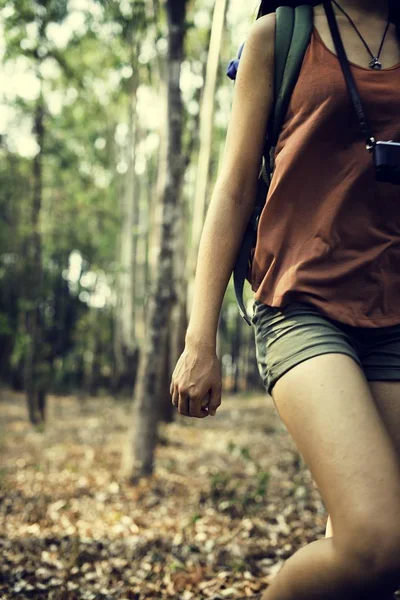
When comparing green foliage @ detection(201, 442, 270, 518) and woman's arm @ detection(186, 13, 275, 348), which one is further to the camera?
green foliage @ detection(201, 442, 270, 518)

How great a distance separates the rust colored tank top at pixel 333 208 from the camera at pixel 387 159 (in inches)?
2.6

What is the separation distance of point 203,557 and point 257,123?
3215 millimetres

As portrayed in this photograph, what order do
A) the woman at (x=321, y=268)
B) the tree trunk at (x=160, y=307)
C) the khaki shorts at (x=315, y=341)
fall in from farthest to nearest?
the tree trunk at (x=160, y=307) < the khaki shorts at (x=315, y=341) < the woman at (x=321, y=268)

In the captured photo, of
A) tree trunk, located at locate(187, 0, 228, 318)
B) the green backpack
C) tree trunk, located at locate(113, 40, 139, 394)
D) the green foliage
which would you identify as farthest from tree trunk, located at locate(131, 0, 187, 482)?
tree trunk, located at locate(113, 40, 139, 394)

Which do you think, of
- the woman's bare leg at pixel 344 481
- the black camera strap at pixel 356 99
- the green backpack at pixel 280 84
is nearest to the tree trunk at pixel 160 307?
the green backpack at pixel 280 84

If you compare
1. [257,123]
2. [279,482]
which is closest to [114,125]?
[279,482]

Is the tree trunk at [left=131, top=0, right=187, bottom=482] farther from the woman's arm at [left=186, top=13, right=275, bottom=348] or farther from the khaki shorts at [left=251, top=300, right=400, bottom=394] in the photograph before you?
the khaki shorts at [left=251, top=300, right=400, bottom=394]

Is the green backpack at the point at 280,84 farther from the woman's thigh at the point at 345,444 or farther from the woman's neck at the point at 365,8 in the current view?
the woman's thigh at the point at 345,444

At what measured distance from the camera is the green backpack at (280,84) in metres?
1.78

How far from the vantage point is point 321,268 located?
1.65 meters

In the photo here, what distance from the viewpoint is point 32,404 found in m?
13.4

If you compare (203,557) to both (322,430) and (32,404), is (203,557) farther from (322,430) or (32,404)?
(32,404)

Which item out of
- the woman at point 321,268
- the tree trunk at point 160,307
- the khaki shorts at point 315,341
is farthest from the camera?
the tree trunk at point 160,307

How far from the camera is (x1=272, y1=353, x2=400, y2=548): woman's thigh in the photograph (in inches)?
52.2
